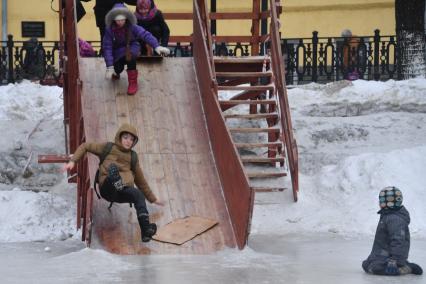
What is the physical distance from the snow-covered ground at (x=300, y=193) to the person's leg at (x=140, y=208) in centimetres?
43

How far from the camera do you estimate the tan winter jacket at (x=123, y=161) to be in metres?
11.5

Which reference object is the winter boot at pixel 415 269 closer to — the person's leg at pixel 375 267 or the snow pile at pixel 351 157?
the person's leg at pixel 375 267

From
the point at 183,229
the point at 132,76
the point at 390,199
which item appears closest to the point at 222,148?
Result: the point at 183,229

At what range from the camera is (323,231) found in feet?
43.0

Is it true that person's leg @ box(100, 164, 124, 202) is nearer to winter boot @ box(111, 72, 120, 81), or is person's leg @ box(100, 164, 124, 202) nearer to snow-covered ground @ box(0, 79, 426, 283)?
snow-covered ground @ box(0, 79, 426, 283)

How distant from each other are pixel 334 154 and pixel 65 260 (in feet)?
20.1

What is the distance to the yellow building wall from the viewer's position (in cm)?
2694

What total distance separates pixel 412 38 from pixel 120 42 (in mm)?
8185

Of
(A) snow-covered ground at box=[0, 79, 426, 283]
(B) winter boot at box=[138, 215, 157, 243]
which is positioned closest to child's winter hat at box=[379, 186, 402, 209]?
(A) snow-covered ground at box=[0, 79, 426, 283]

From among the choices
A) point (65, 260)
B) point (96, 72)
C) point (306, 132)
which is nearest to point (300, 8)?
point (306, 132)

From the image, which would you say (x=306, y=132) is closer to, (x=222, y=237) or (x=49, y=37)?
(x=222, y=237)

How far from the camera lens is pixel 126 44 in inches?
567

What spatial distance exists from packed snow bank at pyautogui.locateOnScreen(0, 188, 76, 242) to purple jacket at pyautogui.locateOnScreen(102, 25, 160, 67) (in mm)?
1974

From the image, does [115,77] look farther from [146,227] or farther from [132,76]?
[146,227]
